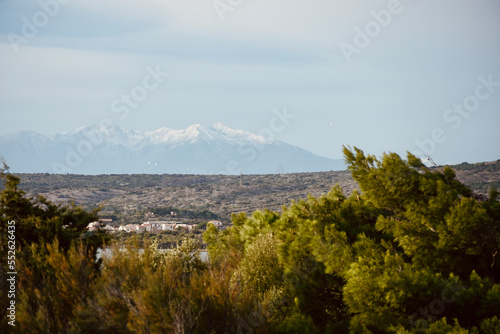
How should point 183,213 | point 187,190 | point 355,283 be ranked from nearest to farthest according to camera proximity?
point 355,283 → point 183,213 → point 187,190

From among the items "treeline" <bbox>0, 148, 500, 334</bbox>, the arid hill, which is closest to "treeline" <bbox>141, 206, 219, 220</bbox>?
the arid hill

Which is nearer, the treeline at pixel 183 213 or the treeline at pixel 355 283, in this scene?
the treeline at pixel 355 283

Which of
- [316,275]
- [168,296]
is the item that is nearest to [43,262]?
[168,296]

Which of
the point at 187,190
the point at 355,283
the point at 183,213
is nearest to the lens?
the point at 355,283

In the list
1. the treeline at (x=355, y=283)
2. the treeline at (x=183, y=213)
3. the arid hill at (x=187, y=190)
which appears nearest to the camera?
the treeline at (x=355, y=283)

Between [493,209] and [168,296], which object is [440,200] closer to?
[493,209]

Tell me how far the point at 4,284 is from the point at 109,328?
4.91 metres

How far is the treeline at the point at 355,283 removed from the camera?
11086mm

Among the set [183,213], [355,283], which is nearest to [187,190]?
[183,213]

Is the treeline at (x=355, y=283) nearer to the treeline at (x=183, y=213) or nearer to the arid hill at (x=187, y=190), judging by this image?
the arid hill at (x=187, y=190)

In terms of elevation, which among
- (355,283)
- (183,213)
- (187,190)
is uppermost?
(187,190)

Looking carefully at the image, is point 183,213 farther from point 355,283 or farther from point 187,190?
point 355,283

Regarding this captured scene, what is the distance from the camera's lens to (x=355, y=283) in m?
11.6

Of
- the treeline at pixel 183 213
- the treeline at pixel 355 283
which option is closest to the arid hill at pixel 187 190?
the treeline at pixel 183 213
